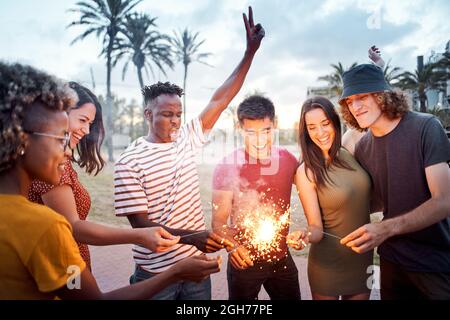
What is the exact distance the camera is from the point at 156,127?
8.84 ft

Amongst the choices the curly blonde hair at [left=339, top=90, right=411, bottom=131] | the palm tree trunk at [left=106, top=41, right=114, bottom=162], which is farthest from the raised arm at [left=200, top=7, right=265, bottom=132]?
the palm tree trunk at [left=106, top=41, right=114, bottom=162]

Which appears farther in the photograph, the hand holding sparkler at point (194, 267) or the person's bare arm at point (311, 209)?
the person's bare arm at point (311, 209)

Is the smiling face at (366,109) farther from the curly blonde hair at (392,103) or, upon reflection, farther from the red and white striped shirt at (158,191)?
the red and white striped shirt at (158,191)

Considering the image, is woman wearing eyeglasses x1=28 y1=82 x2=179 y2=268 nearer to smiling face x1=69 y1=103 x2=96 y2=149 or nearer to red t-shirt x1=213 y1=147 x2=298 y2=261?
smiling face x1=69 y1=103 x2=96 y2=149

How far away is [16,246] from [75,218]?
0.76 m

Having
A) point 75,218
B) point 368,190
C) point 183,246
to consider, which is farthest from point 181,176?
point 368,190

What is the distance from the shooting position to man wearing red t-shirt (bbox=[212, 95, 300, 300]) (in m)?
2.73

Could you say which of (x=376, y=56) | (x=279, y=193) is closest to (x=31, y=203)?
(x=279, y=193)

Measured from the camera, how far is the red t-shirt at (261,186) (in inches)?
108

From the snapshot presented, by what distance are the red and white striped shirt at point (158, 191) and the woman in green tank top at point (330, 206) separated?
2.74 ft

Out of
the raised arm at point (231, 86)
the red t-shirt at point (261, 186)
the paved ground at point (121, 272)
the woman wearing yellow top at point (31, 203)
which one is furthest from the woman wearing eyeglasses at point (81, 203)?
the paved ground at point (121, 272)

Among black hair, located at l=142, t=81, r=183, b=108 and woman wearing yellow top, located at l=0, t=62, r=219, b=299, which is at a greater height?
black hair, located at l=142, t=81, r=183, b=108

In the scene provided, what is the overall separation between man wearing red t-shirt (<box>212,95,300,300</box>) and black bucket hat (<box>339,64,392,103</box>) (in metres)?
0.74
